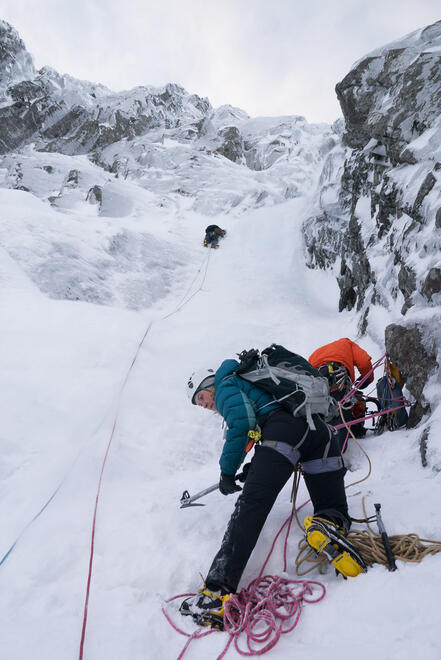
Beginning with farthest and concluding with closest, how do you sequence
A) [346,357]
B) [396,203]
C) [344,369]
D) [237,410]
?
[396,203] → [346,357] → [344,369] → [237,410]

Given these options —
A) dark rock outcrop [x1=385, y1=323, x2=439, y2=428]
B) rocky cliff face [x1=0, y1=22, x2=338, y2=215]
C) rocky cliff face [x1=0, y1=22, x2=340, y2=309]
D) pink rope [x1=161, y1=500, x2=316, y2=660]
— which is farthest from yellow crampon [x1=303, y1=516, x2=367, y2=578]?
rocky cliff face [x1=0, y1=22, x2=338, y2=215]

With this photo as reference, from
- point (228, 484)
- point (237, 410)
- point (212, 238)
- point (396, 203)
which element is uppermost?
point (212, 238)

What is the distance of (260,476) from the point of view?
91.7 inches

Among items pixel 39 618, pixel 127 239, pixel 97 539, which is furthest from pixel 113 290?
pixel 39 618

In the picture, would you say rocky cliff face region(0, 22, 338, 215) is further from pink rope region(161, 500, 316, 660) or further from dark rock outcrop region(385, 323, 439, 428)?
pink rope region(161, 500, 316, 660)

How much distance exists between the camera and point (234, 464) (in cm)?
252

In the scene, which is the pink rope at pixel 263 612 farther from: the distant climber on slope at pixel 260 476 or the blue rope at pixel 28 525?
the blue rope at pixel 28 525

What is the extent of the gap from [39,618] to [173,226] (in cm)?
1735

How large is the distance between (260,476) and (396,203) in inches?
252

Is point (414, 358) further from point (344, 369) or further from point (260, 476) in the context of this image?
point (260, 476)

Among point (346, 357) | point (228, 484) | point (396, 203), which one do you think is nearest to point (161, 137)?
point (396, 203)

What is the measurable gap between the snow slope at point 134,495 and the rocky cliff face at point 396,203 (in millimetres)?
896

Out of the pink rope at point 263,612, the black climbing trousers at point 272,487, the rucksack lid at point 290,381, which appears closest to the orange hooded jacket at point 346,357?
the rucksack lid at point 290,381

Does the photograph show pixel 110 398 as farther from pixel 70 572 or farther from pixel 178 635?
pixel 178 635
